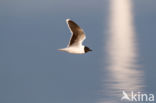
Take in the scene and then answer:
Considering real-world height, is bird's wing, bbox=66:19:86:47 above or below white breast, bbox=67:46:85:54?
above

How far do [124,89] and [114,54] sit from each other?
2.80 m

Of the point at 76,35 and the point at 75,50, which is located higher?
the point at 76,35

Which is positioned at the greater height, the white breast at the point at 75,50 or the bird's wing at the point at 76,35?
the bird's wing at the point at 76,35

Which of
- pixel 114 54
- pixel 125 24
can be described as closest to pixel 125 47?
pixel 114 54

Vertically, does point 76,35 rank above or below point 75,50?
above

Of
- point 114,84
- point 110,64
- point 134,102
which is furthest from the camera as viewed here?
point 110,64

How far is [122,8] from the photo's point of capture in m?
21.5

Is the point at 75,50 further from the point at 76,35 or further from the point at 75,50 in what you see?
the point at 76,35

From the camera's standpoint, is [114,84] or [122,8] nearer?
[114,84]

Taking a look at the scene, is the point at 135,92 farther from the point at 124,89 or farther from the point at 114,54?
the point at 114,54

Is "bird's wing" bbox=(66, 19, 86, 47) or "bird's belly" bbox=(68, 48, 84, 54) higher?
"bird's wing" bbox=(66, 19, 86, 47)

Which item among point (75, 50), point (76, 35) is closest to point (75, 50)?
point (75, 50)

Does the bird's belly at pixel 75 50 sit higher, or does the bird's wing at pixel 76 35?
the bird's wing at pixel 76 35

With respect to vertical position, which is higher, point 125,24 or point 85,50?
point 125,24
